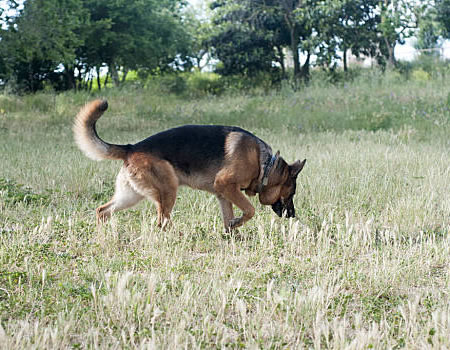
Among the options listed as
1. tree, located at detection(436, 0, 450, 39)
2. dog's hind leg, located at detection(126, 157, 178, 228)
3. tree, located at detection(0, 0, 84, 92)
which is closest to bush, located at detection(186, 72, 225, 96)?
tree, located at detection(436, 0, 450, 39)

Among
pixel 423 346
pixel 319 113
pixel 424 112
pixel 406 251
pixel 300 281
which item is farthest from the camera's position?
pixel 319 113

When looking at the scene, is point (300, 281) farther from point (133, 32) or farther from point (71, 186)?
point (133, 32)

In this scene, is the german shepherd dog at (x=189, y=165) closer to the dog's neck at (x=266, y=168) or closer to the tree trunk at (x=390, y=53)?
the dog's neck at (x=266, y=168)

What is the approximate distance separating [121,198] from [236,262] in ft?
5.39

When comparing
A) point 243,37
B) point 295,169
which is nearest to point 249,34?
point 243,37

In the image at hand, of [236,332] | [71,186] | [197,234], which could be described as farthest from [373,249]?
[71,186]

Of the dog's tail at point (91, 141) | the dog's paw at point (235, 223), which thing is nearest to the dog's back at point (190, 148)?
the dog's tail at point (91, 141)

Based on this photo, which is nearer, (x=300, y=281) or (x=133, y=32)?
(x=300, y=281)

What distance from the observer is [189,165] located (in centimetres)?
502

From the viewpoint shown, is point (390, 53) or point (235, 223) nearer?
point (235, 223)

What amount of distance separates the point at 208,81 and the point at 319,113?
16.1 meters

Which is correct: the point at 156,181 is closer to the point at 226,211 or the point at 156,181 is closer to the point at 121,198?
the point at 121,198

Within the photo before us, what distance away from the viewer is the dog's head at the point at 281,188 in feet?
16.9

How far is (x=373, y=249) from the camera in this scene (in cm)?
442
